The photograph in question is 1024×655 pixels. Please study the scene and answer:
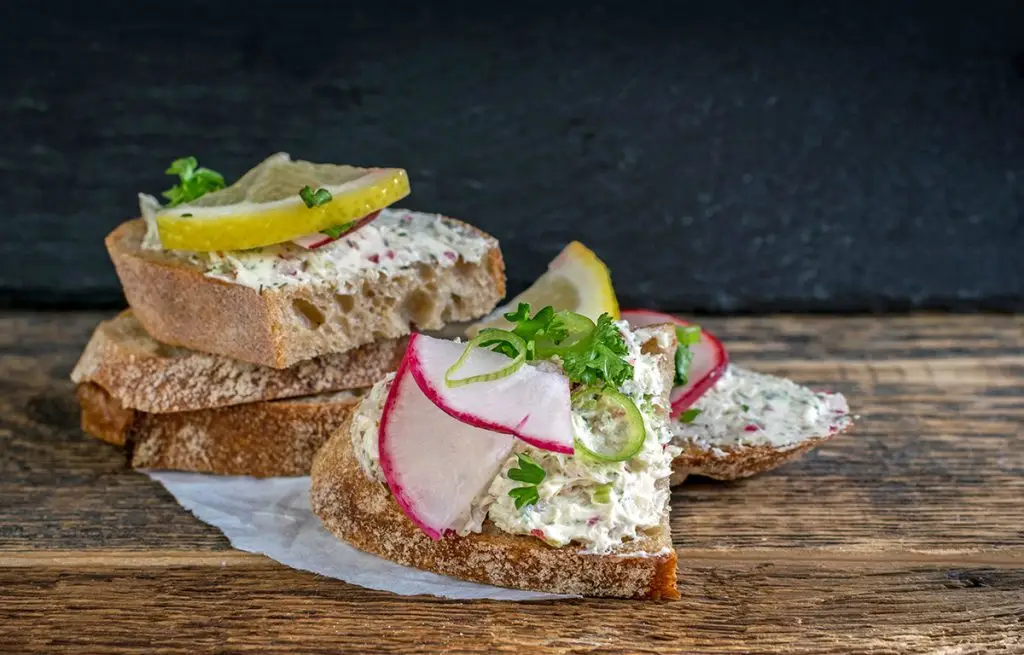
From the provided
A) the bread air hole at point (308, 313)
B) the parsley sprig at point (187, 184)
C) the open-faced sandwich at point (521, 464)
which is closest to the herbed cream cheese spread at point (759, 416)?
the open-faced sandwich at point (521, 464)

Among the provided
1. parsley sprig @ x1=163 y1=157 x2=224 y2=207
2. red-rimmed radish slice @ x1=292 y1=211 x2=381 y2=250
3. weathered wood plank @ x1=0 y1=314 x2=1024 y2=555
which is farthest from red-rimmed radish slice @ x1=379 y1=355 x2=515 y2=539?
parsley sprig @ x1=163 y1=157 x2=224 y2=207

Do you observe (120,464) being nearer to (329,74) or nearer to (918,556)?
(329,74)

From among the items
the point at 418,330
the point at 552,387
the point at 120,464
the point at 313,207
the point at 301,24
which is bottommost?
the point at 120,464

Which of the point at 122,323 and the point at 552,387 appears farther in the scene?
the point at 122,323

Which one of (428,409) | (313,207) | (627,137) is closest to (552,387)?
(428,409)

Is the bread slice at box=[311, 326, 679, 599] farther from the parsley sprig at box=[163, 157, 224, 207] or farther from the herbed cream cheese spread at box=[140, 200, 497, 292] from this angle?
the parsley sprig at box=[163, 157, 224, 207]

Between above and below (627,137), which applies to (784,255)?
below

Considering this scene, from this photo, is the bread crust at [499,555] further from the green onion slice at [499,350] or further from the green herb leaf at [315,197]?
the green herb leaf at [315,197]
